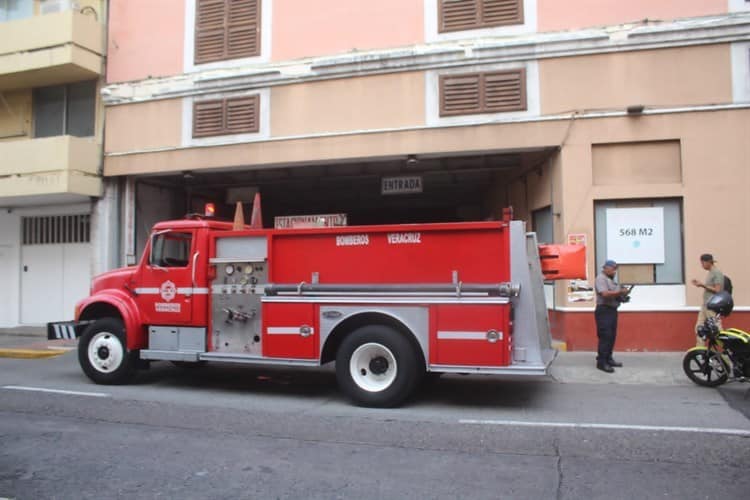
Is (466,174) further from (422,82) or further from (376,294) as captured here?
(376,294)

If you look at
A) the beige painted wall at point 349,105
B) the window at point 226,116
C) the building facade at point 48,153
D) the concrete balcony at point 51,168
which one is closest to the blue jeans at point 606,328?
the beige painted wall at point 349,105

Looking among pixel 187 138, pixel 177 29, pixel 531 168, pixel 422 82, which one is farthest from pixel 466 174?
pixel 177 29

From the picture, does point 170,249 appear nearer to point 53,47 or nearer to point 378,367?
point 378,367

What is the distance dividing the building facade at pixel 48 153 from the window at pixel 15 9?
3 centimetres

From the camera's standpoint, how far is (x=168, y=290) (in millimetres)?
8266

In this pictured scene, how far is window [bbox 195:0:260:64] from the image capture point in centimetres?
1339

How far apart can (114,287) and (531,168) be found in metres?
8.76

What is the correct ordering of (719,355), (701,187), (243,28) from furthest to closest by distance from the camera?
1. (243,28)
2. (701,187)
3. (719,355)

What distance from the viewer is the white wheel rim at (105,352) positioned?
8.45m

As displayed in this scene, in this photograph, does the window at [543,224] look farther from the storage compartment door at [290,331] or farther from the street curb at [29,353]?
the street curb at [29,353]

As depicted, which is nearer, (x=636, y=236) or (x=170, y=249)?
(x=170, y=249)

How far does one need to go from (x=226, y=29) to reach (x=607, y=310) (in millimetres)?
10344

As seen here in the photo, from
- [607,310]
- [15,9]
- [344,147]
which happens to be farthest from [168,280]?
[15,9]

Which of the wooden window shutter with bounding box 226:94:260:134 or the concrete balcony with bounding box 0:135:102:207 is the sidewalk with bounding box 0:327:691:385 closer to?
the concrete balcony with bounding box 0:135:102:207
